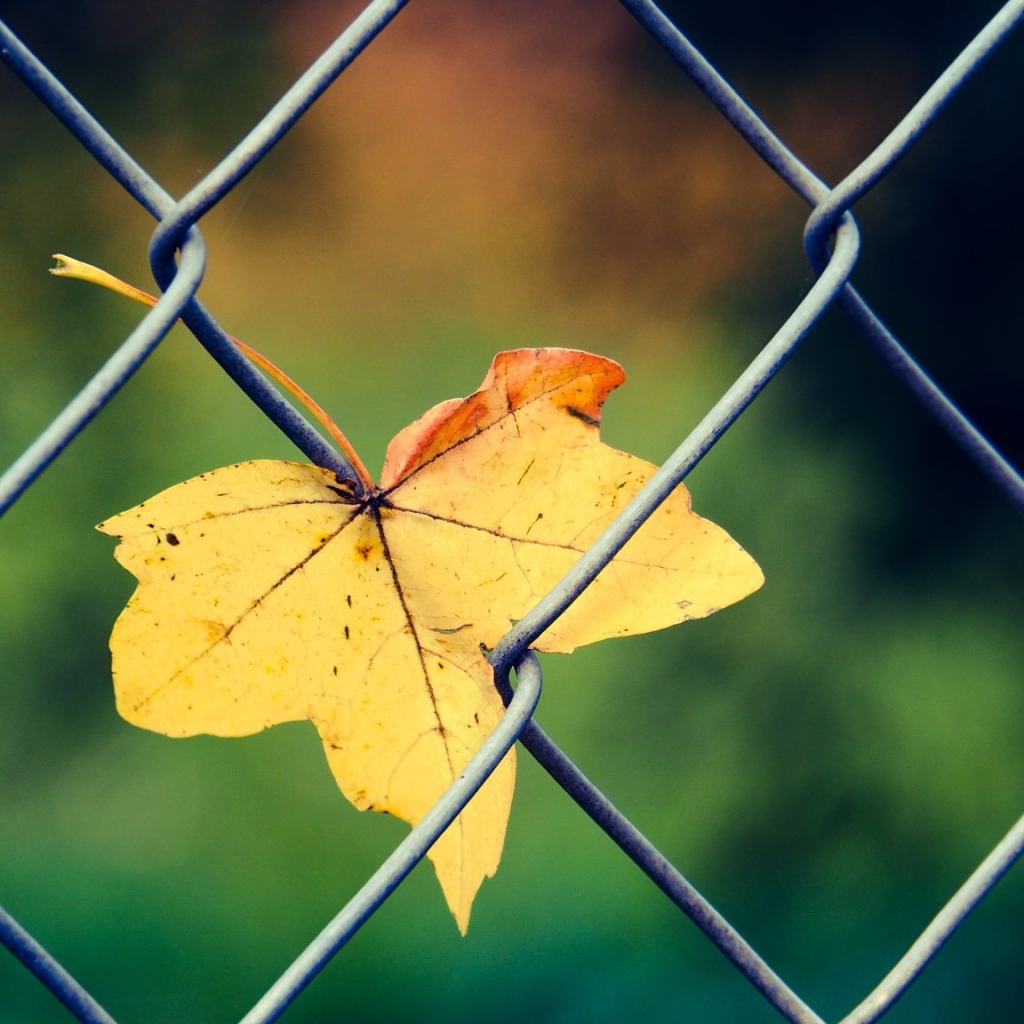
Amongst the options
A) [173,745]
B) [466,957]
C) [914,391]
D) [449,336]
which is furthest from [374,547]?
[449,336]

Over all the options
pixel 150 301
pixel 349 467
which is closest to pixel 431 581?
pixel 349 467

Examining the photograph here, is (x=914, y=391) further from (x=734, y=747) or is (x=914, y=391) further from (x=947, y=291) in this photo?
(x=947, y=291)

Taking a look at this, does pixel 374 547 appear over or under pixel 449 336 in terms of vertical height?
over

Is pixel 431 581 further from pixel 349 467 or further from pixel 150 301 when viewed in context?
pixel 150 301
